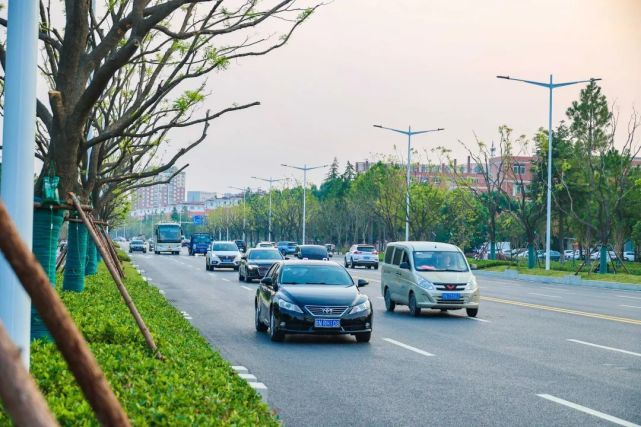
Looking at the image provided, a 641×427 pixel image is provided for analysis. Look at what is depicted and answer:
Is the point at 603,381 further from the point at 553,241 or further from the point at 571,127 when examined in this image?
the point at 553,241

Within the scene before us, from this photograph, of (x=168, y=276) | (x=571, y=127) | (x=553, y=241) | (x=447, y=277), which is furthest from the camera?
(x=553, y=241)

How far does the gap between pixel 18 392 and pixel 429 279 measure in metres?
19.0

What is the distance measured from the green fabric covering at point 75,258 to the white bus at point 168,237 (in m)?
70.8

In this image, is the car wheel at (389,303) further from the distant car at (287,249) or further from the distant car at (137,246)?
the distant car at (137,246)

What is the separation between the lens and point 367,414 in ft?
30.5

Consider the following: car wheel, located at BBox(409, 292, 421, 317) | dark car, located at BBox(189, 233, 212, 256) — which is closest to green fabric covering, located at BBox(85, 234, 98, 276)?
car wheel, located at BBox(409, 292, 421, 317)

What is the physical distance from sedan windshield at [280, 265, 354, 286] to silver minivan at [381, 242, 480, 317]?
170 inches

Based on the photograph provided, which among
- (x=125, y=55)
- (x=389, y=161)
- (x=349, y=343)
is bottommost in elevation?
(x=349, y=343)

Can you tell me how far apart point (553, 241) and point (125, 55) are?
10299cm

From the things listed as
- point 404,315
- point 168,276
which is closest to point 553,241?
point 168,276

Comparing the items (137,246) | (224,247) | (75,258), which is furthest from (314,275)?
(137,246)

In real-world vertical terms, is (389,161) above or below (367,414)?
above

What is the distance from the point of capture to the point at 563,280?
146ft

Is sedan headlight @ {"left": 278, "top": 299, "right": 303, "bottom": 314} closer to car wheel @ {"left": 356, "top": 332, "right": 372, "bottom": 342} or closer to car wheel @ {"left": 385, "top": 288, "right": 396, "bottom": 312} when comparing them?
car wheel @ {"left": 356, "top": 332, "right": 372, "bottom": 342}
